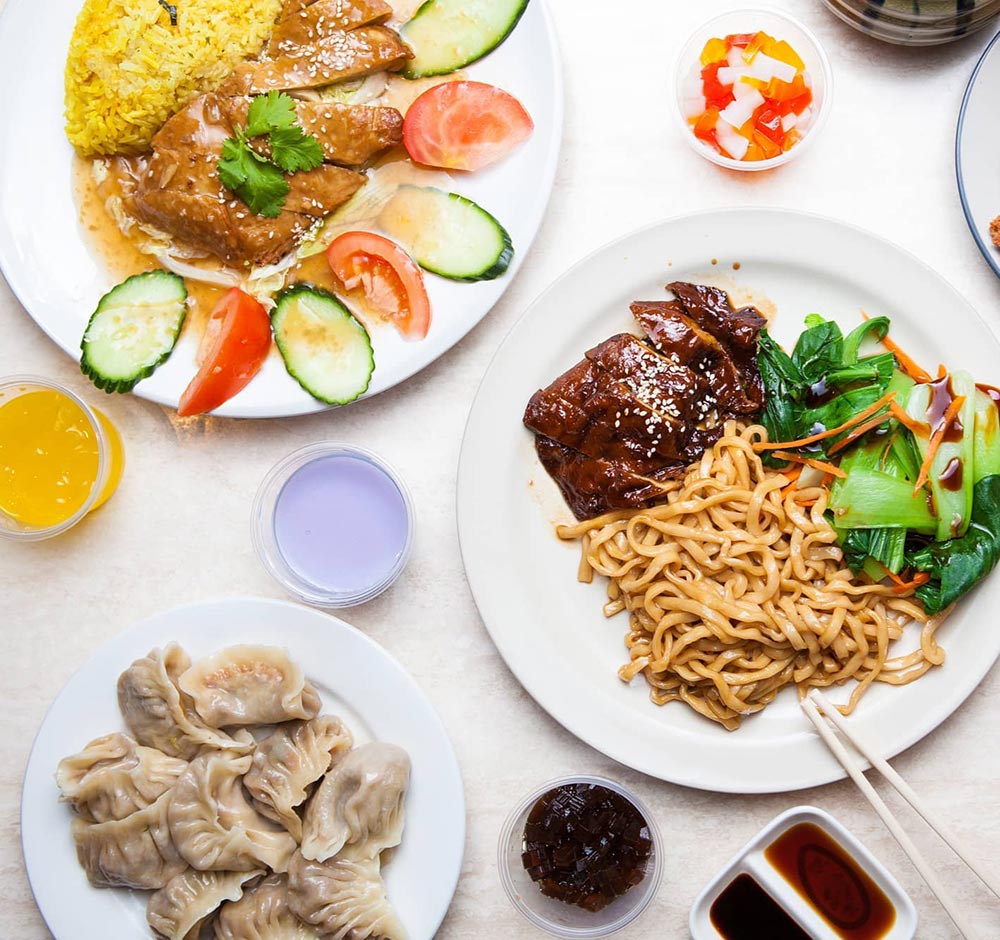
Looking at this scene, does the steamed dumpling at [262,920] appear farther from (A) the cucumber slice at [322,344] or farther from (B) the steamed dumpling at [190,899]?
(A) the cucumber slice at [322,344]

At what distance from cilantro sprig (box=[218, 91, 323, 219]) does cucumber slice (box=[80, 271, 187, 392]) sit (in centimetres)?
45

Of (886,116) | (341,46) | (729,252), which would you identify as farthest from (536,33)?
(886,116)

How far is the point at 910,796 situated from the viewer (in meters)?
3.23

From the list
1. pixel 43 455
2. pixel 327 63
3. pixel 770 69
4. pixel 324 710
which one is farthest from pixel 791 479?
pixel 43 455

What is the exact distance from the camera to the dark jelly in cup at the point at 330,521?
3490 mm

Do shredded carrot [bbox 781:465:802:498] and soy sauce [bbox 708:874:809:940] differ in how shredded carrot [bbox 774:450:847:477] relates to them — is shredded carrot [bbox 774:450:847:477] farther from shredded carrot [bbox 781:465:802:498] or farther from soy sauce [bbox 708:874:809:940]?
soy sauce [bbox 708:874:809:940]

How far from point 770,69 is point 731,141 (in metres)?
0.28

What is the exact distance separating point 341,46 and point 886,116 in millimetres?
2011

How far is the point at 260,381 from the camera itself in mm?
3518

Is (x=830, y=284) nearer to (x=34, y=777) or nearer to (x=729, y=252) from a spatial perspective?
(x=729, y=252)

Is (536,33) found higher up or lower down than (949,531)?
higher up

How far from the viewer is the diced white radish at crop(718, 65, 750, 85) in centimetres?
350

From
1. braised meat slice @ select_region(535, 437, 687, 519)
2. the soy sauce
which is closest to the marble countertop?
the soy sauce

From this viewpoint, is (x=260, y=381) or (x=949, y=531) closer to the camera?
(x=949, y=531)
